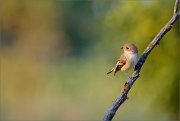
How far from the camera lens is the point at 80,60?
15.5 meters

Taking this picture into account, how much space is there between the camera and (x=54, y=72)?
538 inches

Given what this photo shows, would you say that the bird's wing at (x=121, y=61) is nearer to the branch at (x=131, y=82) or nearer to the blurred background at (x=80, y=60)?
the branch at (x=131, y=82)

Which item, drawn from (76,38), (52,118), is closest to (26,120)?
(52,118)

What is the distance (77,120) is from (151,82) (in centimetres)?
348

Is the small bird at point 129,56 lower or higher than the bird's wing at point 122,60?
lower

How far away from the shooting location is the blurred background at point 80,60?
4.36 meters

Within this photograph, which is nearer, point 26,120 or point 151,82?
point 151,82

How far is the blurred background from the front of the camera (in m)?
4.36

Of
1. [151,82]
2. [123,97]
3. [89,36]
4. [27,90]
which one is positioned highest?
[89,36]

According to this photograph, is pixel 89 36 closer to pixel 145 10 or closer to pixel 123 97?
pixel 145 10

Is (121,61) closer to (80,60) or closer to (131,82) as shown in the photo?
(131,82)

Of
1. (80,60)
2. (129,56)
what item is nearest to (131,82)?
(129,56)

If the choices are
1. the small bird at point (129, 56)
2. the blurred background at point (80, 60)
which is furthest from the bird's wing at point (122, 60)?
the blurred background at point (80, 60)

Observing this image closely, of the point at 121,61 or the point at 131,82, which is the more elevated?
the point at 121,61
